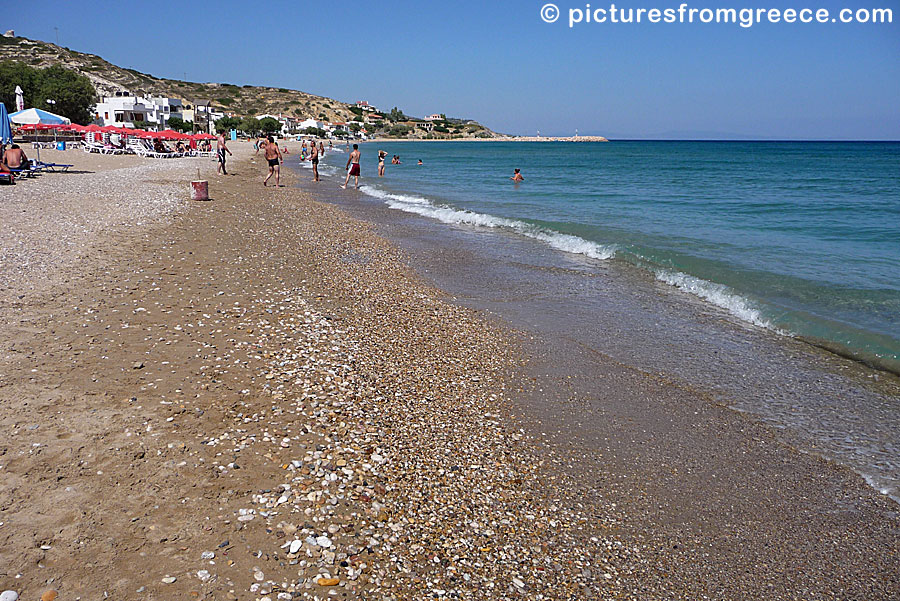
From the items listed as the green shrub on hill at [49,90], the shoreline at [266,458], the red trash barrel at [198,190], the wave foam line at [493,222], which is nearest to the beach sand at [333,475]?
the shoreline at [266,458]

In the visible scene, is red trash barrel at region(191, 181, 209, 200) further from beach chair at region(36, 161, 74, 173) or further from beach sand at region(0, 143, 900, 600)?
beach sand at region(0, 143, 900, 600)

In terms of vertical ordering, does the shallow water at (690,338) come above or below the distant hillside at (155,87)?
below

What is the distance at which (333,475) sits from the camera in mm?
3859

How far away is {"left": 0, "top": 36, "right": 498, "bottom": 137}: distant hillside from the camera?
349 feet

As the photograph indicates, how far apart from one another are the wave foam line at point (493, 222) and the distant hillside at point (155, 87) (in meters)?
Result: 99.3

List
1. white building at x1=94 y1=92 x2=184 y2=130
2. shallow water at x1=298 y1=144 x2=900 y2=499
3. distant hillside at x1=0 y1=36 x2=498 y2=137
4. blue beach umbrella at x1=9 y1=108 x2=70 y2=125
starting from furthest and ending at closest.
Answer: distant hillside at x1=0 y1=36 x2=498 y2=137 < white building at x1=94 y1=92 x2=184 y2=130 < blue beach umbrella at x1=9 y1=108 x2=70 y2=125 < shallow water at x1=298 y1=144 x2=900 y2=499

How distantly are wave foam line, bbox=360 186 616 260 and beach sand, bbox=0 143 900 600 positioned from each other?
21.0ft

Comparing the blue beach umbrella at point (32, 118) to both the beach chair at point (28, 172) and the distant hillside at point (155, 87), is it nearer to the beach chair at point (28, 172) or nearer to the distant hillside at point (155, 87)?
the beach chair at point (28, 172)

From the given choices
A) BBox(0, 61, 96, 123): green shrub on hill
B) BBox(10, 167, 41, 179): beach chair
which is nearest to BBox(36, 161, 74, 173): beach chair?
BBox(10, 167, 41, 179): beach chair

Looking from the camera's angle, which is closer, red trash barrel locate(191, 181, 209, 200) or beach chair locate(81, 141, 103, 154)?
red trash barrel locate(191, 181, 209, 200)

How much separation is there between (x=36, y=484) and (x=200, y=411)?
117 cm

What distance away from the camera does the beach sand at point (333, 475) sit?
10.2 ft

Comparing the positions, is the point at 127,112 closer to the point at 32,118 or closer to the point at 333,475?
the point at 32,118

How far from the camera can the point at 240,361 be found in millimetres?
5492
